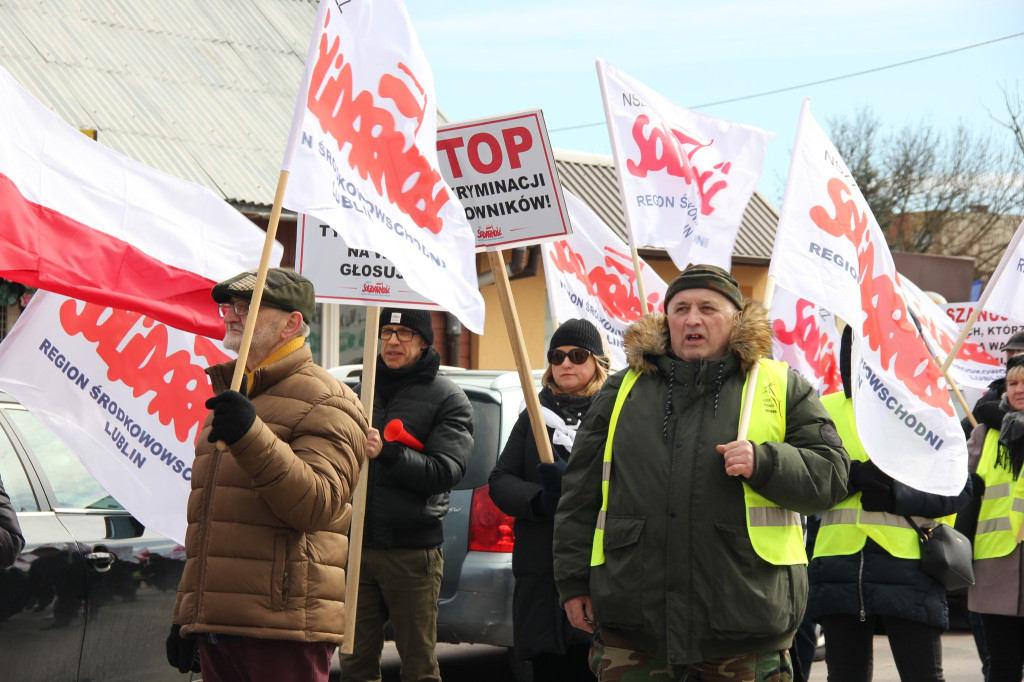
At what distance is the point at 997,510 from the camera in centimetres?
621

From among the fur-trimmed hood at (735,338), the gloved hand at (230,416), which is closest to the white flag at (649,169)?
the fur-trimmed hood at (735,338)

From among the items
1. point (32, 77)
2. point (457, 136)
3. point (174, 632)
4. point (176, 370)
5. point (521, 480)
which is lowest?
point (174, 632)

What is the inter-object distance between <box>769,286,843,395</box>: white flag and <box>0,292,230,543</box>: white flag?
3897mm

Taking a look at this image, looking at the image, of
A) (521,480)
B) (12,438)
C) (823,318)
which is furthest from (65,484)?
(823,318)

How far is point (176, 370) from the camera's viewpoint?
5070 millimetres

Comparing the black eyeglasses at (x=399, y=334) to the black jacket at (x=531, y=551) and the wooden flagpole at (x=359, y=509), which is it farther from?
the black jacket at (x=531, y=551)

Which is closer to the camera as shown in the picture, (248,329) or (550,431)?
(248,329)

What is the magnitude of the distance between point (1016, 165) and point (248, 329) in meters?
34.6

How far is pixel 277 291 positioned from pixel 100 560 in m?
2.01

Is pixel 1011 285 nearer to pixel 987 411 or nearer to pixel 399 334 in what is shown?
pixel 987 411

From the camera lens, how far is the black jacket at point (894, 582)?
5.24 m

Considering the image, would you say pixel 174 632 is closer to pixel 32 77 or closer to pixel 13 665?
pixel 13 665

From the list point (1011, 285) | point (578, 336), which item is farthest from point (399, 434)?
point (1011, 285)

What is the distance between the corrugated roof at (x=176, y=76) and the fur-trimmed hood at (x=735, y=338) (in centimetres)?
856
